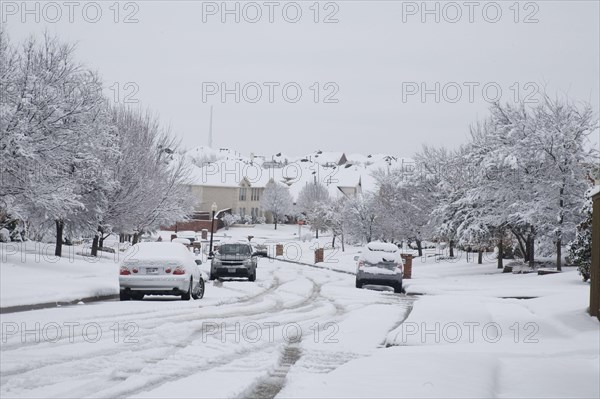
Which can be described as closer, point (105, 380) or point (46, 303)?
point (105, 380)

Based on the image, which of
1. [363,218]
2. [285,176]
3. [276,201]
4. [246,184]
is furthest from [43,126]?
[285,176]

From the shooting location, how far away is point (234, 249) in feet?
99.0

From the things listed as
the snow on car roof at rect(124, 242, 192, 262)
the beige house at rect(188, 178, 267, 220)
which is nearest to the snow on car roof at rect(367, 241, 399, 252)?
the snow on car roof at rect(124, 242, 192, 262)

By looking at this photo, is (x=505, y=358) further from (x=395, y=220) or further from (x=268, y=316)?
(x=395, y=220)

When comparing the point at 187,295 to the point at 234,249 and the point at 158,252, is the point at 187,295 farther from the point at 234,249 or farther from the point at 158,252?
the point at 234,249

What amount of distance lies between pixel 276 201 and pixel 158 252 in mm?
99084

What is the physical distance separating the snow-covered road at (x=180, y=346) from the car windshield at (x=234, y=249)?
10990mm

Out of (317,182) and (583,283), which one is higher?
(317,182)

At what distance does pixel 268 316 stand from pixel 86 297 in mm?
6650

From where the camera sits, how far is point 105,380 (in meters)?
7.96

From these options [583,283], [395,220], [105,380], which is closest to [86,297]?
[105,380]

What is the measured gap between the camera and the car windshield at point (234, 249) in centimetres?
2986

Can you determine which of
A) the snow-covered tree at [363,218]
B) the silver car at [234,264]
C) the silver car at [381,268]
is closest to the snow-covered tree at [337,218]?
the snow-covered tree at [363,218]

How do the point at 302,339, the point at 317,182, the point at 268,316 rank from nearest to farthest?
1. the point at 302,339
2. the point at 268,316
3. the point at 317,182
